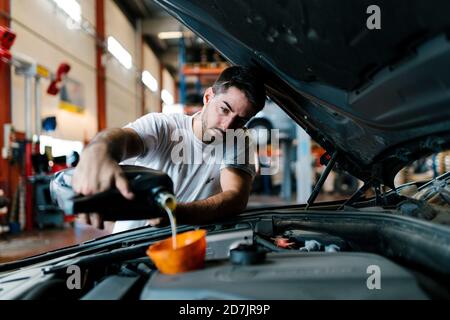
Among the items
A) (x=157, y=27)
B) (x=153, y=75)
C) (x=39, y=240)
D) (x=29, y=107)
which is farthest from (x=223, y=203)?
(x=153, y=75)

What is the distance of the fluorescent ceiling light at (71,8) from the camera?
19.7 feet

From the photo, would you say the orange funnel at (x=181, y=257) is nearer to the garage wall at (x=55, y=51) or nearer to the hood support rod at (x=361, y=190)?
the hood support rod at (x=361, y=190)

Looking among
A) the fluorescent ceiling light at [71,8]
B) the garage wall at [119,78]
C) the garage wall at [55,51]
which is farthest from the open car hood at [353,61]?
the garage wall at [119,78]

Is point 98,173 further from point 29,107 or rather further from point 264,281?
point 29,107

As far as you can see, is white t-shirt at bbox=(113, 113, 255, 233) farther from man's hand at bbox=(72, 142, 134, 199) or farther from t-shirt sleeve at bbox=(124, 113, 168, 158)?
man's hand at bbox=(72, 142, 134, 199)

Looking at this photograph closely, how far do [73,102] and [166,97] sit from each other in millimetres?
8239

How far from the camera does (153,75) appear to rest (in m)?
12.4

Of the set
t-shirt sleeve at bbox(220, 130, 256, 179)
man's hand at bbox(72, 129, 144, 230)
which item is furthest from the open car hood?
man's hand at bbox(72, 129, 144, 230)

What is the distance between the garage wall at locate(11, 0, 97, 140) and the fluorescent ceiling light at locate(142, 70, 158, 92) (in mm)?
3694

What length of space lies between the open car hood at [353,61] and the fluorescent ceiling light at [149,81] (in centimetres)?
1049

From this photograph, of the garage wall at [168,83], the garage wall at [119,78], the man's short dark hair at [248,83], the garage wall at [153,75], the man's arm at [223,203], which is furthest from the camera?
the garage wall at [168,83]

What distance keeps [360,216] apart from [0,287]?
37.3 inches

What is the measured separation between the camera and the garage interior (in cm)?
447

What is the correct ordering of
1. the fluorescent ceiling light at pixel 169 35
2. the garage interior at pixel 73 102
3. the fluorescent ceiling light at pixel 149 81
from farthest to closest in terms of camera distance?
the fluorescent ceiling light at pixel 149 81
the fluorescent ceiling light at pixel 169 35
the garage interior at pixel 73 102
